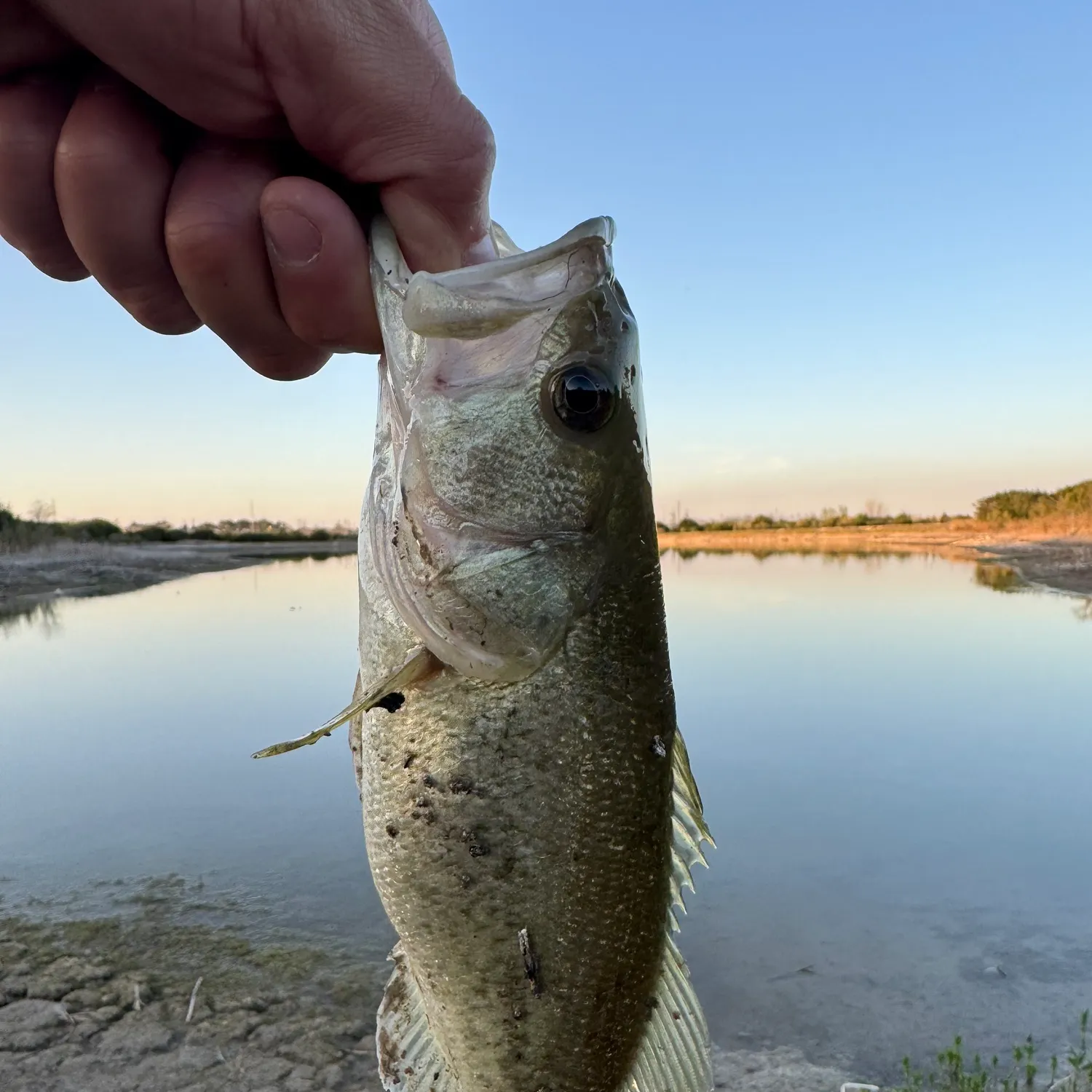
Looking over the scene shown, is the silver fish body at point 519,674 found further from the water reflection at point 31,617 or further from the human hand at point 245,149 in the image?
the water reflection at point 31,617

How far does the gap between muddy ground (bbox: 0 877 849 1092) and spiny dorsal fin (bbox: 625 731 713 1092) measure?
11.6 ft

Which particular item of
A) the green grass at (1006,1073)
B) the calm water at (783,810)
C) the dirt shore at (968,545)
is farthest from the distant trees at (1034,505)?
the green grass at (1006,1073)

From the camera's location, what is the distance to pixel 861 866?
316 inches

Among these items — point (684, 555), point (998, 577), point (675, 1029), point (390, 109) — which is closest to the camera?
point (390, 109)

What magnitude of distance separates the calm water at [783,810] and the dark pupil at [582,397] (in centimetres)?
512

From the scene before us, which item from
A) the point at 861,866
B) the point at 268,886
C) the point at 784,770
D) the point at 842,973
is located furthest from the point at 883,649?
the point at 268,886

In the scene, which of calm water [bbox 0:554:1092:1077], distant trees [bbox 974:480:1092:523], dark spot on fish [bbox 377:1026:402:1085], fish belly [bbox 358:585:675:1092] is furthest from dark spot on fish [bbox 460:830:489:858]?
distant trees [bbox 974:480:1092:523]

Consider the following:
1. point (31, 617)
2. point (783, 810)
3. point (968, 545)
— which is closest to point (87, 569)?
point (31, 617)

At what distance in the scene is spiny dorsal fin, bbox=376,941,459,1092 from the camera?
1999 millimetres

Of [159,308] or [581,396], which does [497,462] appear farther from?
A: [159,308]

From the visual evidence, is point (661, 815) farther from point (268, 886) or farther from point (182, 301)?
point (268, 886)

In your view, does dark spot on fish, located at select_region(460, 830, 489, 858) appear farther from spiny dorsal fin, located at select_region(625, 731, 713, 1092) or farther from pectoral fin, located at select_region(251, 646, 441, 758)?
spiny dorsal fin, located at select_region(625, 731, 713, 1092)

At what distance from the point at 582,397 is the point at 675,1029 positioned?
155cm

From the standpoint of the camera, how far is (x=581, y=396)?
73.0 inches
